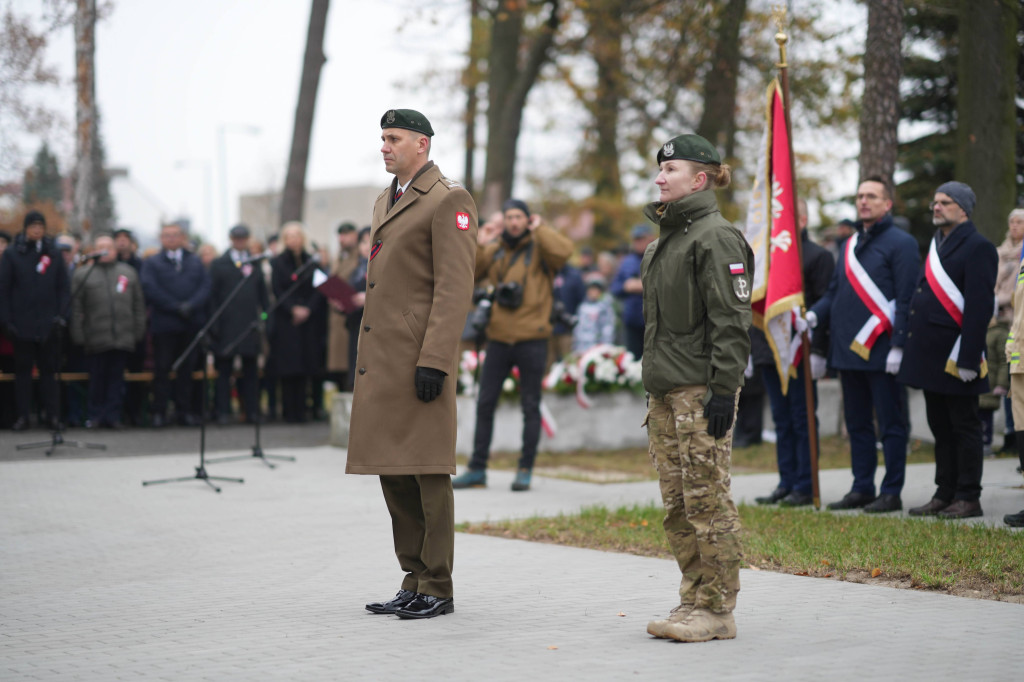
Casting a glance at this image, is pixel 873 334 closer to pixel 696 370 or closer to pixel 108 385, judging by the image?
pixel 696 370

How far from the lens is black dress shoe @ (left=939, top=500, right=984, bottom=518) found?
25.9 feet

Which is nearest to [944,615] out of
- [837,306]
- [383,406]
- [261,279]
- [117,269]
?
[383,406]

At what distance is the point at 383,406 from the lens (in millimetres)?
5574

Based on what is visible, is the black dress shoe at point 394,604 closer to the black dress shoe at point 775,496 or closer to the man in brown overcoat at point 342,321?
the black dress shoe at point 775,496

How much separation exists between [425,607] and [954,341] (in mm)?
4392

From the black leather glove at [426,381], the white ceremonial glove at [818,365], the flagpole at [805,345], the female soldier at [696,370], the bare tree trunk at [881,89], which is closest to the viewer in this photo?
the female soldier at [696,370]

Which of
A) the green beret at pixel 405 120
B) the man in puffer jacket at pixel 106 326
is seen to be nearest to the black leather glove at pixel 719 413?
the green beret at pixel 405 120

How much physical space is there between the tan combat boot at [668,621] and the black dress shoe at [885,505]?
3.59 meters

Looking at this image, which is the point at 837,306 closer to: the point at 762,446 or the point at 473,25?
the point at 762,446

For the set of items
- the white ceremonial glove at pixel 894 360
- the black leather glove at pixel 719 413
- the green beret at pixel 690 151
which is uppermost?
the green beret at pixel 690 151

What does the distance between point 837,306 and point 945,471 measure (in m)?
1.41

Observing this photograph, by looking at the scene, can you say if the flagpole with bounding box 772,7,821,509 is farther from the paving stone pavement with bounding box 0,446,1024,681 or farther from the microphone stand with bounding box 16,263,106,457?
the microphone stand with bounding box 16,263,106,457

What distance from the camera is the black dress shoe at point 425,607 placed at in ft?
17.9

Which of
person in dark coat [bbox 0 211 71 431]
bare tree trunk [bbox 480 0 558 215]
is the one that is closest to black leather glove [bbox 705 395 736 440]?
person in dark coat [bbox 0 211 71 431]
